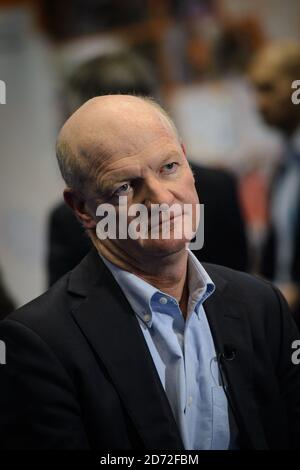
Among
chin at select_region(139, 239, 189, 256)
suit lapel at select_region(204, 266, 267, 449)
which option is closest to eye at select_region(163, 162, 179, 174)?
chin at select_region(139, 239, 189, 256)

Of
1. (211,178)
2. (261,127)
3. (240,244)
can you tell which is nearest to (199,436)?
(240,244)

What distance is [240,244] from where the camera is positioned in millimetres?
1430

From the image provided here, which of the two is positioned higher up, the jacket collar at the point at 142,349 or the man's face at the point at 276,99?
the man's face at the point at 276,99

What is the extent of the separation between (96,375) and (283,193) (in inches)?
35.4

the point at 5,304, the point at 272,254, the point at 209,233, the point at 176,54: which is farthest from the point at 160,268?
the point at 176,54

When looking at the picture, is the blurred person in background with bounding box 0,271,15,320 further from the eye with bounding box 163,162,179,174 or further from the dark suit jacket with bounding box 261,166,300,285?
the dark suit jacket with bounding box 261,166,300,285

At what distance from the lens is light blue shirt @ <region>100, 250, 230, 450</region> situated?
115cm

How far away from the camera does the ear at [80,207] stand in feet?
3.84

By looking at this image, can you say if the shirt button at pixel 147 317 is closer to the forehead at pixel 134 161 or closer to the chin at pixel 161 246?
the chin at pixel 161 246

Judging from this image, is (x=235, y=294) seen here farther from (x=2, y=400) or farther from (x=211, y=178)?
(x=2, y=400)

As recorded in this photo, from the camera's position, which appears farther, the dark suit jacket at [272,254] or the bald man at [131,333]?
the dark suit jacket at [272,254]

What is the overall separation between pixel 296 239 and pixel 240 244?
20cm

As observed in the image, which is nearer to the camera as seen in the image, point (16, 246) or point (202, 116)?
point (16, 246)

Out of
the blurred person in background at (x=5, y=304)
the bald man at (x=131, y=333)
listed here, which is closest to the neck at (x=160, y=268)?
the bald man at (x=131, y=333)
